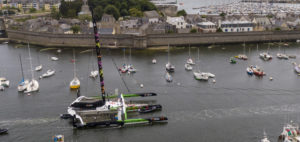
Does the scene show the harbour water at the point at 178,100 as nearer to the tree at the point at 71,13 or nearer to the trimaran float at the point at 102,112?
the trimaran float at the point at 102,112

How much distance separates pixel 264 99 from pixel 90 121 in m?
13.0

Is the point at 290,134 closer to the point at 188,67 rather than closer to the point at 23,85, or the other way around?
the point at 188,67

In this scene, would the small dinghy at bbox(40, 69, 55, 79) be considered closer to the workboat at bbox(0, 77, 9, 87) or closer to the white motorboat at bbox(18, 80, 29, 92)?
the white motorboat at bbox(18, 80, 29, 92)

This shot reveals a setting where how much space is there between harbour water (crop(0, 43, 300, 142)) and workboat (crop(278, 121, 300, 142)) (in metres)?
0.46

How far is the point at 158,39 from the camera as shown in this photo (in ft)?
144

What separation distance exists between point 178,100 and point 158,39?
21.1 meters

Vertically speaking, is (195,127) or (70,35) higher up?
(70,35)

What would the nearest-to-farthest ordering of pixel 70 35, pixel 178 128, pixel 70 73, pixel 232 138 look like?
pixel 232 138, pixel 178 128, pixel 70 73, pixel 70 35

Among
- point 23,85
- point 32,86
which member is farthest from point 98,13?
point 32,86

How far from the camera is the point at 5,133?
→ 19.3m

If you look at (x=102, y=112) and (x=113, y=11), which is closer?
(x=102, y=112)

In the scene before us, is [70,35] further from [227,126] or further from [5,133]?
[227,126]

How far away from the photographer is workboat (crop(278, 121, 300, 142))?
17297mm

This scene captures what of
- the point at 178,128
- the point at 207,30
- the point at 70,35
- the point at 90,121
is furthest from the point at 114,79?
the point at 207,30
